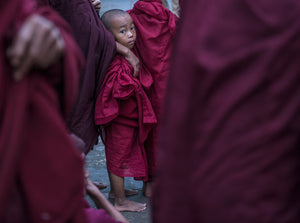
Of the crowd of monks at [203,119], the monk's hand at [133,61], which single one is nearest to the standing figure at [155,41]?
the monk's hand at [133,61]

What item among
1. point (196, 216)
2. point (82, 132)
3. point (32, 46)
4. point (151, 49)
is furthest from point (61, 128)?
point (151, 49)

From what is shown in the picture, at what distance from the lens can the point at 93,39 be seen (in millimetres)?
2912

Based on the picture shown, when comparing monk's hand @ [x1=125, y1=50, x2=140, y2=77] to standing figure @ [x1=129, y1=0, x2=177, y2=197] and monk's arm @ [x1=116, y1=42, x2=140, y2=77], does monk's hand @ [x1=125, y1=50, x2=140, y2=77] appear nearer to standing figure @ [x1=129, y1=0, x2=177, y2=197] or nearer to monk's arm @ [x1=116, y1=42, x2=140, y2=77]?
monk's arm @ [x1=116, y1=42, x2=140, y2=77]

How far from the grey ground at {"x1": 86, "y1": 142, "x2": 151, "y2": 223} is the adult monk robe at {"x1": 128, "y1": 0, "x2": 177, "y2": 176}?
62 cm

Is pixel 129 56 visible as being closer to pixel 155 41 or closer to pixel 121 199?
pixel 155 41

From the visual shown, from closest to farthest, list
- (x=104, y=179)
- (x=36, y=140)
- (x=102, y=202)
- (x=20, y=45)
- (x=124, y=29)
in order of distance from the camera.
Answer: (x=20, y=45), (x=36, y=140), (x=102, y=202), (x=124, y=29), (x=104, y=179)

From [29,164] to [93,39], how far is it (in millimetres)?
1915

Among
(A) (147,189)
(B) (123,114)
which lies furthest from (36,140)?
(A) (147,189)

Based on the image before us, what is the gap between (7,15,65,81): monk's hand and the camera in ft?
3.34

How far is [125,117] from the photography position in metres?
3.19

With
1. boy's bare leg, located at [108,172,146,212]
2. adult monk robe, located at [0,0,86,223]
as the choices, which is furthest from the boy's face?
adult monk robe, located at [0,0,86,223]

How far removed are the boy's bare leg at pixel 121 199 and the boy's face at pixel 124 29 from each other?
1054 millimetres

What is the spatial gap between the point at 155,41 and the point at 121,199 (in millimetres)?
1289

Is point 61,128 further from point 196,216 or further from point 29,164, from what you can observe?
point 196,216
